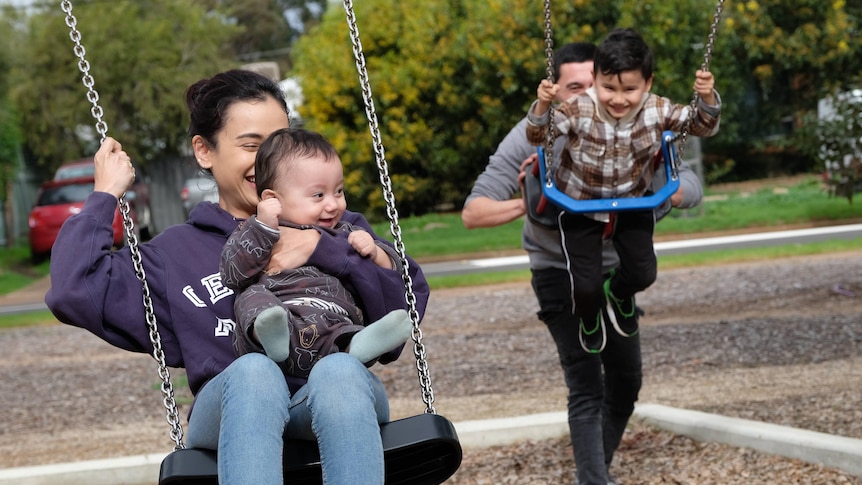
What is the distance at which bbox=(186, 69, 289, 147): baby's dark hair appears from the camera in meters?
2.87

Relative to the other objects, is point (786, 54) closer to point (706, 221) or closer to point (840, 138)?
point (706, 221)

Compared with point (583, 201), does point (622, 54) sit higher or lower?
higher

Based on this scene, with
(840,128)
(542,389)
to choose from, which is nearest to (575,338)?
(542,389)

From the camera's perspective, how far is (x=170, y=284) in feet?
8.85

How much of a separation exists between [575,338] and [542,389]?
2715mm

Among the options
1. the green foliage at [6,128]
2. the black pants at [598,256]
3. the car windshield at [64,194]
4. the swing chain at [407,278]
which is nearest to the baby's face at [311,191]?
the swing chain at [407,278]

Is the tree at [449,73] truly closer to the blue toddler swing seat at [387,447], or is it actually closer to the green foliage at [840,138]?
the green foliage at [840,138]

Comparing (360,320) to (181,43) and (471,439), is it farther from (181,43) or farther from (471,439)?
(181,43)

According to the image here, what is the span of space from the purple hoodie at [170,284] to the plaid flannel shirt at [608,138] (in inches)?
47.8

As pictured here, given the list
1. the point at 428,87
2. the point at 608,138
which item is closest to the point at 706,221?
the point at 428,87

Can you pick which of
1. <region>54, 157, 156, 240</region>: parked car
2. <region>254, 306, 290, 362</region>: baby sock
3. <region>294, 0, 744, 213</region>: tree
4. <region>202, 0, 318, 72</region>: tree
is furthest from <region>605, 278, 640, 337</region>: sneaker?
<region>202, 0, 318, 72</region>: tree

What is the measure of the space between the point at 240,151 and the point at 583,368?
1.72 metres

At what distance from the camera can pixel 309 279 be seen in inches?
101

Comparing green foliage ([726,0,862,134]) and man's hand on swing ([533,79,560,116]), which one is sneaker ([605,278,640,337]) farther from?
green foliage ([726,0,862,134])
